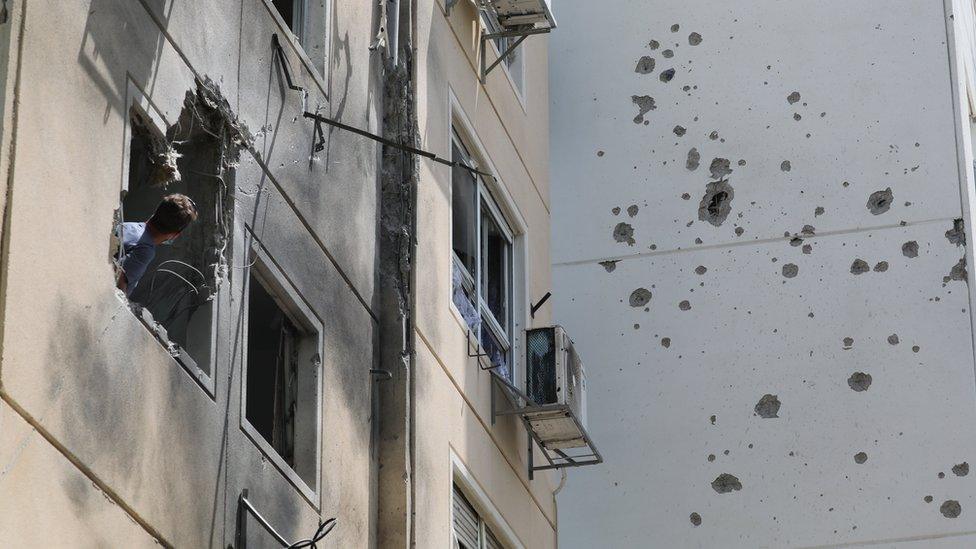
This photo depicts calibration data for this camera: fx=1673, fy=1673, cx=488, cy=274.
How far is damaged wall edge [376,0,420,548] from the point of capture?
9484mm

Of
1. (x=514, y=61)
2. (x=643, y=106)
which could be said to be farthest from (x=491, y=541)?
(x=643, y=106)

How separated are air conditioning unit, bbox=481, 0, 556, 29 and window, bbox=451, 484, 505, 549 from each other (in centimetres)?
413

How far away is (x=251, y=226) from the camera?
8047 mm

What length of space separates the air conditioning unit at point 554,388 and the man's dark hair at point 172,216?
5.82 meters

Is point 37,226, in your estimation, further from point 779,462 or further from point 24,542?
point 779,462

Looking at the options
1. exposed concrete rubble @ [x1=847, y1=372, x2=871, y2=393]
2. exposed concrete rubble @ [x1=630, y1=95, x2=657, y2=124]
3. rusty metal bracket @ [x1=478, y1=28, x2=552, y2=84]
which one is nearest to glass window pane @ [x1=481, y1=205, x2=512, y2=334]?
rusty metal bracket @ [x1=478, y1=28, x2=552, y2=84]

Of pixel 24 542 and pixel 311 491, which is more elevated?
pixel 311 491

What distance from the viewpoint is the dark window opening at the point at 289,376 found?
8531 mm

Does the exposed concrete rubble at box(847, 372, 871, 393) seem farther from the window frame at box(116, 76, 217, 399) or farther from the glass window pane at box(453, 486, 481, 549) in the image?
the window frame at box(116, 76, 217, 399)

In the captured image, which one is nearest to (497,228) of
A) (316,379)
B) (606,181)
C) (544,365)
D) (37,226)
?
(544,365)

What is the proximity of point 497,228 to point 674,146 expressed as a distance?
11.5ft

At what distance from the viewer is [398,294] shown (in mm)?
10094

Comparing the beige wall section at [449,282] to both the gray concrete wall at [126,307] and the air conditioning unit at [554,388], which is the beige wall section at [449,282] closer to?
the air conditioning unit at [554,388]

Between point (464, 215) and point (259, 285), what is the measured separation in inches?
171
